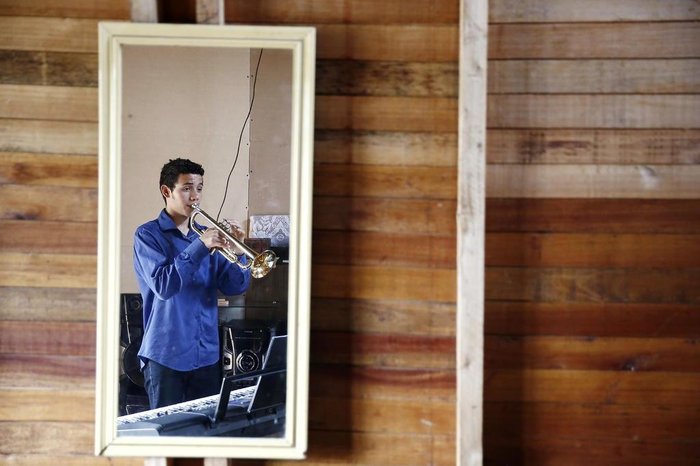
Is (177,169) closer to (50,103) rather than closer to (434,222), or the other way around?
(50,103)

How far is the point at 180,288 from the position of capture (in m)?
1.34

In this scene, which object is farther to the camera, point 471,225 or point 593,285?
point 593,285

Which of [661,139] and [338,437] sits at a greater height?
[661,139]

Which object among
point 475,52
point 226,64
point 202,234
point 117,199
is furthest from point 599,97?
point 117,199

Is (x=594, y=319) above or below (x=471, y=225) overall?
below

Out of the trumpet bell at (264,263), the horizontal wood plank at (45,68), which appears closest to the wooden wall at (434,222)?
the horizontal wood plank at (45,68)

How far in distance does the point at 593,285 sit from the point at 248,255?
0.85 metres

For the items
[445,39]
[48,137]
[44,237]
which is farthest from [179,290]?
[445,39]

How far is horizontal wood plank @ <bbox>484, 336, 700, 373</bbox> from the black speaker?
56 cm

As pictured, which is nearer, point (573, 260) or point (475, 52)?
point (475, 52)

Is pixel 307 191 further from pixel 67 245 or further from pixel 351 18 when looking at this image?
pixel 67 245

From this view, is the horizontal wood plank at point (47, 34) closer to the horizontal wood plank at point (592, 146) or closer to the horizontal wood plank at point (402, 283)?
the horizontal wood plank at point (402, 283)

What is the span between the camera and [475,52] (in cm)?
131

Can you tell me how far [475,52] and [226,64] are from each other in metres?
0.58
